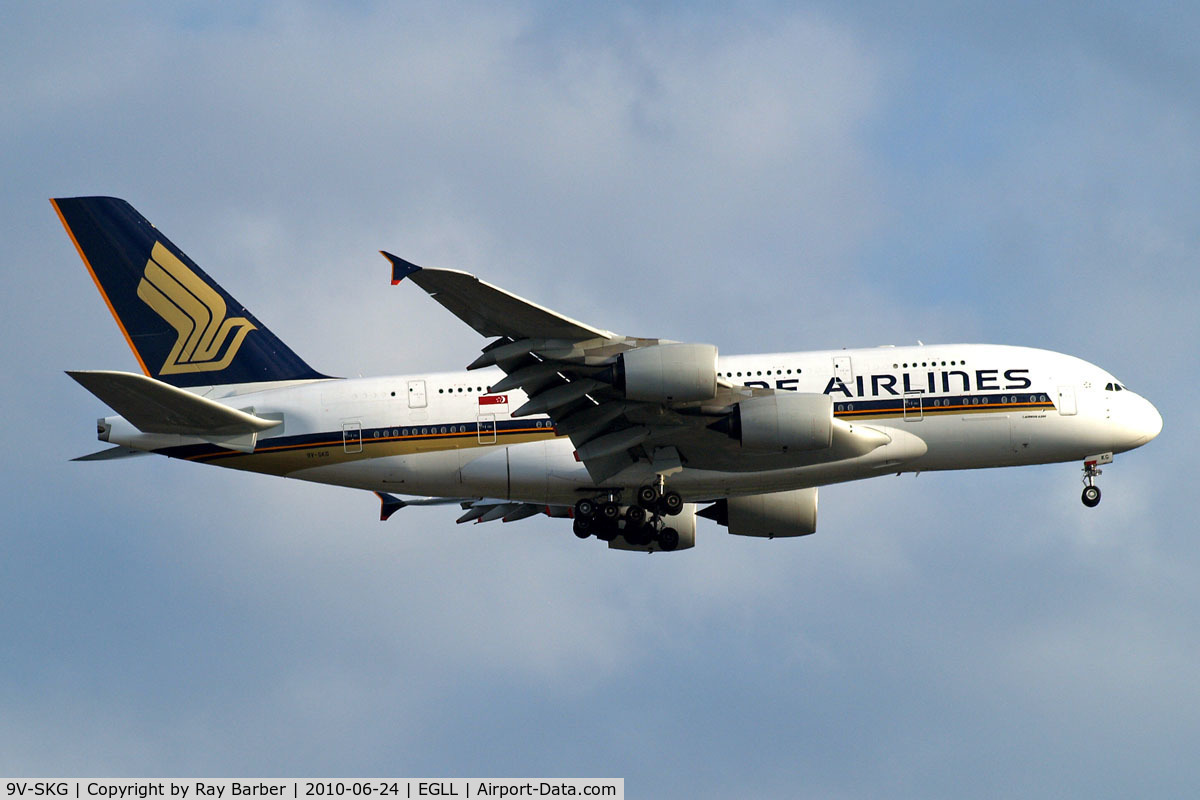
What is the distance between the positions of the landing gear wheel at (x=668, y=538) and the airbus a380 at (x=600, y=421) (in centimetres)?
10

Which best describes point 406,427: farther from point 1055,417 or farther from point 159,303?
point 1055,417

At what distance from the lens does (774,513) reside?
149 feet

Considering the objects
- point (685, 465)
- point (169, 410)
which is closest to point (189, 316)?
point (169, 410)

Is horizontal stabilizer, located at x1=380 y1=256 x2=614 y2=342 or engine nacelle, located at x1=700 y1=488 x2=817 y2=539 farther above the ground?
horizontal stabilizer, located at x1=380 y1=256 x2=614 y2=342

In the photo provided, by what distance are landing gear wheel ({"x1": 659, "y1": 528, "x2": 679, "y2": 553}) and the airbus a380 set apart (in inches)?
3.8

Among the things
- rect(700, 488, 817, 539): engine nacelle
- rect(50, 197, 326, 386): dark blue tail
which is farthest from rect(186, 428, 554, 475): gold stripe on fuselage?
rect(700, 488, 817, 539): engine nacelle

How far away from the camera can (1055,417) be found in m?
42.1

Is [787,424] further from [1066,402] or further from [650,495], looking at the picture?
[1066,402]

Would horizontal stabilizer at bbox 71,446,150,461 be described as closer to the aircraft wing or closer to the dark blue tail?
the dark blue tail

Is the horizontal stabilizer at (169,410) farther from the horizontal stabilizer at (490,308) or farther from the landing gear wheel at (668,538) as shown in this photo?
the landing gear wheel at (668,538)

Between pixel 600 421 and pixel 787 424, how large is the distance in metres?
4.76

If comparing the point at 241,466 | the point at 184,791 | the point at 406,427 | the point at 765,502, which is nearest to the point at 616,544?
the point at 765,502

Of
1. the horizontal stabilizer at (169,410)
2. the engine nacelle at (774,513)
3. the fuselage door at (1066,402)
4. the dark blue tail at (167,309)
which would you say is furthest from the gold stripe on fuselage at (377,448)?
the fuselage door at (1066,402)

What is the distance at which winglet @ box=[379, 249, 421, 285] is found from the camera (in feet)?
106
